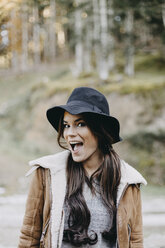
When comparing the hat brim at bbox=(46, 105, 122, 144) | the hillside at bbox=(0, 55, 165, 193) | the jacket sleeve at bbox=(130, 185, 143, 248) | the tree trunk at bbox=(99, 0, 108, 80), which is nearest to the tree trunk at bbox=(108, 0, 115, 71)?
the tree trunk at bbox=(99, 0, 108, 80)

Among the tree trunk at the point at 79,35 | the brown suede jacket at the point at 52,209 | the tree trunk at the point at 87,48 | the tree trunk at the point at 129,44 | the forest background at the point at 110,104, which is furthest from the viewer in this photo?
the tree trunk at the point at 87,48

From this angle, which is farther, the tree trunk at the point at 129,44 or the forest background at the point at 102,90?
the tree trunk at the point at 129,44

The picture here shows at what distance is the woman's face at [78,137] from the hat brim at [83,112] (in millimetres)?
91

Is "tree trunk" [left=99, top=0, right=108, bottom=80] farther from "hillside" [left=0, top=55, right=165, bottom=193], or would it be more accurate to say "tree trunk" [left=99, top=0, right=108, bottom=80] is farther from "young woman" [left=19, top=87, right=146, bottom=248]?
"young woman" [left=19, top=87, right=146, bottom=248]

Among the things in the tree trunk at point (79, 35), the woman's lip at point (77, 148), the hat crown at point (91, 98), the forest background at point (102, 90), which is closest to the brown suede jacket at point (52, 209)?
the woman's lip at point (77, 148)

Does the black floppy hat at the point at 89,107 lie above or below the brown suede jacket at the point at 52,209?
above

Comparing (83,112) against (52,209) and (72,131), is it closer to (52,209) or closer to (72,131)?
(72,131)

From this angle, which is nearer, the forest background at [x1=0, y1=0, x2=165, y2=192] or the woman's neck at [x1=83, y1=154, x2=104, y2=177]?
the woman's neck at [x1=83, y1=154, x2=104, y2=177]

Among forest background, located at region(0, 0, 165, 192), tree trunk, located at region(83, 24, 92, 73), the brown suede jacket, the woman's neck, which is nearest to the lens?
the brown suede jacket

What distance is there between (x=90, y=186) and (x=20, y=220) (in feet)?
14.4

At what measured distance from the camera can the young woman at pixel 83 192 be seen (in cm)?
201

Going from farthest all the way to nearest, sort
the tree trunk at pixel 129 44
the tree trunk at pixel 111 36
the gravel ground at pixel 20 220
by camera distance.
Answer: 1. the tree trunk at pixel 129 44
2. the tree trunk at pixel 111 36
3. the gravel ground at pixel 20 220

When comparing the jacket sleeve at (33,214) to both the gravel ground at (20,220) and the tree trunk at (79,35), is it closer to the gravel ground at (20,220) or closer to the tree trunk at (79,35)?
the gravel ground at (20,220)

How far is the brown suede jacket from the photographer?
197 centimetres
